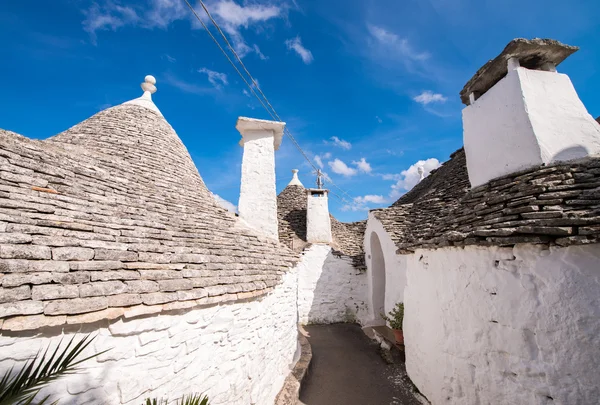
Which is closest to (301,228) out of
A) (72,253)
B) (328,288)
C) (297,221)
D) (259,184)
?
(297,221)

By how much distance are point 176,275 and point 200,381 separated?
1188 mm

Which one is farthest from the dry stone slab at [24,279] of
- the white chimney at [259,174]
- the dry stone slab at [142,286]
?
the white chimney at [259,174]

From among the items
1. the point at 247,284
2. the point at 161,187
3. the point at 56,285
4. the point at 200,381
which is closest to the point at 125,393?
the point at 200,381

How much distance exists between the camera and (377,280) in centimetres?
991

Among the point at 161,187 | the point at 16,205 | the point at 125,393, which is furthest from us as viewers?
the point at 161,187

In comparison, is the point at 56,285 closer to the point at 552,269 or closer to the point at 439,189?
the point at 552,269

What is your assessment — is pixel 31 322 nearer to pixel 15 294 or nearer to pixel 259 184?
pixel 15 294

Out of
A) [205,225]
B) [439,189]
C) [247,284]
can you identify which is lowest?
[247,284]

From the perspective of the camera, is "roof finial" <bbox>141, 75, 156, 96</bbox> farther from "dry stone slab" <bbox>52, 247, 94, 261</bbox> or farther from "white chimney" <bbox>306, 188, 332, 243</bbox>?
"white chimney" <bbox>306, 188, 332, 243</bbox>

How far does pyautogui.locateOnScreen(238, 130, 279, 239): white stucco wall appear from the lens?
8.01 meters

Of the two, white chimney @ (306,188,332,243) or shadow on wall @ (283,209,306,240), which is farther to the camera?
shadow on wall @ (283,209,306,240)

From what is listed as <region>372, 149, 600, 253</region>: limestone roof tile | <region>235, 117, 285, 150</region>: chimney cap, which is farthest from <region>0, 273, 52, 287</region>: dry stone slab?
<region>235, 117, 285, 150</region>: chimney cap

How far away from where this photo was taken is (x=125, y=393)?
2195 mm

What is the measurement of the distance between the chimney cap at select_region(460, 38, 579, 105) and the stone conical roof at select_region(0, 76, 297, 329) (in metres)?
5.51
